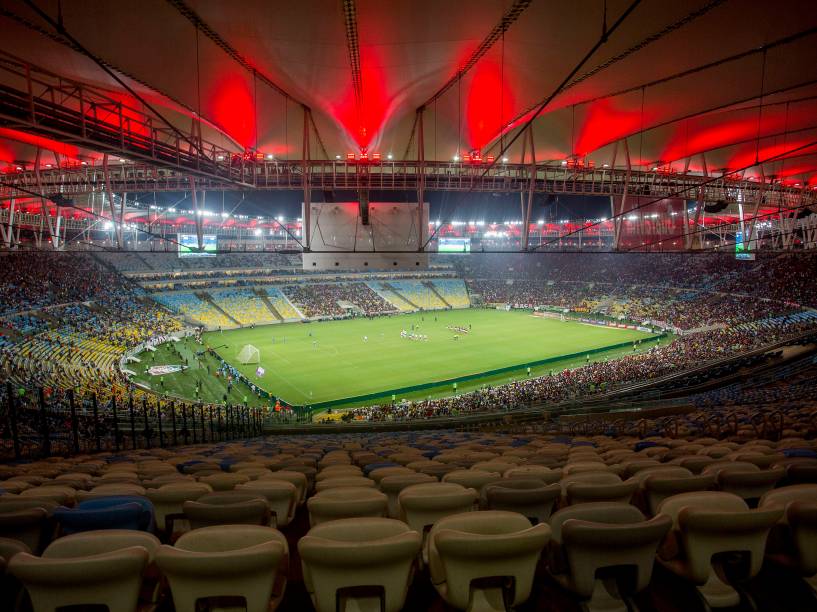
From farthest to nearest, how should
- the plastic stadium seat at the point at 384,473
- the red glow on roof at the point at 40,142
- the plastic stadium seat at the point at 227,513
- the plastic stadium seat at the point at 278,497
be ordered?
the red glow on roof at the point at 40,142, the plastic stadium seat at the point at 384,473, the plastic stadium seat at the point at 278,497, the plastic stadium seat at the point at 227,513

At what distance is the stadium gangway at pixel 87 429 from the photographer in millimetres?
8797

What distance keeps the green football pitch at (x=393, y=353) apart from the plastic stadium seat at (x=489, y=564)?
24688mm

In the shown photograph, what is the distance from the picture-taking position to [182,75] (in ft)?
38.8

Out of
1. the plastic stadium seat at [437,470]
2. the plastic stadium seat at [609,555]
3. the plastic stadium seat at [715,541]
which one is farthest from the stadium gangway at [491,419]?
the plastic stadium seat at [609,555]

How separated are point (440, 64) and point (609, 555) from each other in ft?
38.8

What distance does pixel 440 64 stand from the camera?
454 inches

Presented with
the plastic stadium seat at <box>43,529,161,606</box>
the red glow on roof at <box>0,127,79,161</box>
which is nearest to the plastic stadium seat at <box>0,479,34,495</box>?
the plastic stadium seat at <box>43,529,161,606</box>

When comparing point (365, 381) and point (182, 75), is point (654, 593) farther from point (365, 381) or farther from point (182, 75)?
point (365, 381)

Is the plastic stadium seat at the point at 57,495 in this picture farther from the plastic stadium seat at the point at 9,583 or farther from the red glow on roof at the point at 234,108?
the red glow on roof at the point at 234,108

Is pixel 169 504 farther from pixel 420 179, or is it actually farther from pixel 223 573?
pixel 420 179

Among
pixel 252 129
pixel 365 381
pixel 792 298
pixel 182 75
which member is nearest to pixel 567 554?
pixel 182 75

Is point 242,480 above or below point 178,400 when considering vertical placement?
above

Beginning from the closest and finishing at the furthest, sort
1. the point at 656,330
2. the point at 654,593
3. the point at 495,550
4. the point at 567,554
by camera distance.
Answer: the point at 495,550 < the point at 567,554 < the point at 654,593 < the point at 656,330

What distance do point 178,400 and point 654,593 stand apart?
80.7 feet
